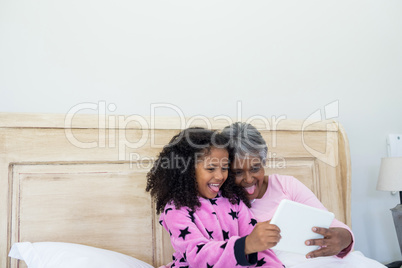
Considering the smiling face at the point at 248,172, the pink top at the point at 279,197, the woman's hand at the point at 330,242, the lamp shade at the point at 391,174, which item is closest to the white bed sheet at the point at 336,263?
the woman's hand at the point at 330,242

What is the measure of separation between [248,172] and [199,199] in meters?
0.22

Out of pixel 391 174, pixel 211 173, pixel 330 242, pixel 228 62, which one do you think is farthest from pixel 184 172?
pixel 391 174

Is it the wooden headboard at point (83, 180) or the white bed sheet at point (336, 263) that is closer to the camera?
the white bed sheet at point (336, 263)

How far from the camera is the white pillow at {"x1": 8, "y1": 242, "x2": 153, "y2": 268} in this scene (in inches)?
41.6

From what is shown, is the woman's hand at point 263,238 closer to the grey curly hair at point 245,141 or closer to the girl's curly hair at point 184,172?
the girl's curly hair at point 184,172

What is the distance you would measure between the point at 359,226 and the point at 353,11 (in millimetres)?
1230

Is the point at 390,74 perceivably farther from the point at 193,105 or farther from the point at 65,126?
the point at 65,126

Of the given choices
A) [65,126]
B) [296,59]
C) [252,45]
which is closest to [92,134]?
[65,126]

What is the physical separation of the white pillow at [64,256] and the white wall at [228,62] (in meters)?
0.56

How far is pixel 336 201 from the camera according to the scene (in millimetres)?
1726

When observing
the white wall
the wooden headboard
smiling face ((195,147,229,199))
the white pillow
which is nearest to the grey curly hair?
smiling face ((195,147,229,199))

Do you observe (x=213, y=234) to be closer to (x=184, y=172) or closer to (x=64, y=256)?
(x=184, y=172)

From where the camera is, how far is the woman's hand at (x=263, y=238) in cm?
91

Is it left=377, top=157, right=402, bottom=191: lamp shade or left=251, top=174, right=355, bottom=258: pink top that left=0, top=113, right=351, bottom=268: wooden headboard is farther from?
left=377, top=157, right=402, bottom=191: lamp shade
